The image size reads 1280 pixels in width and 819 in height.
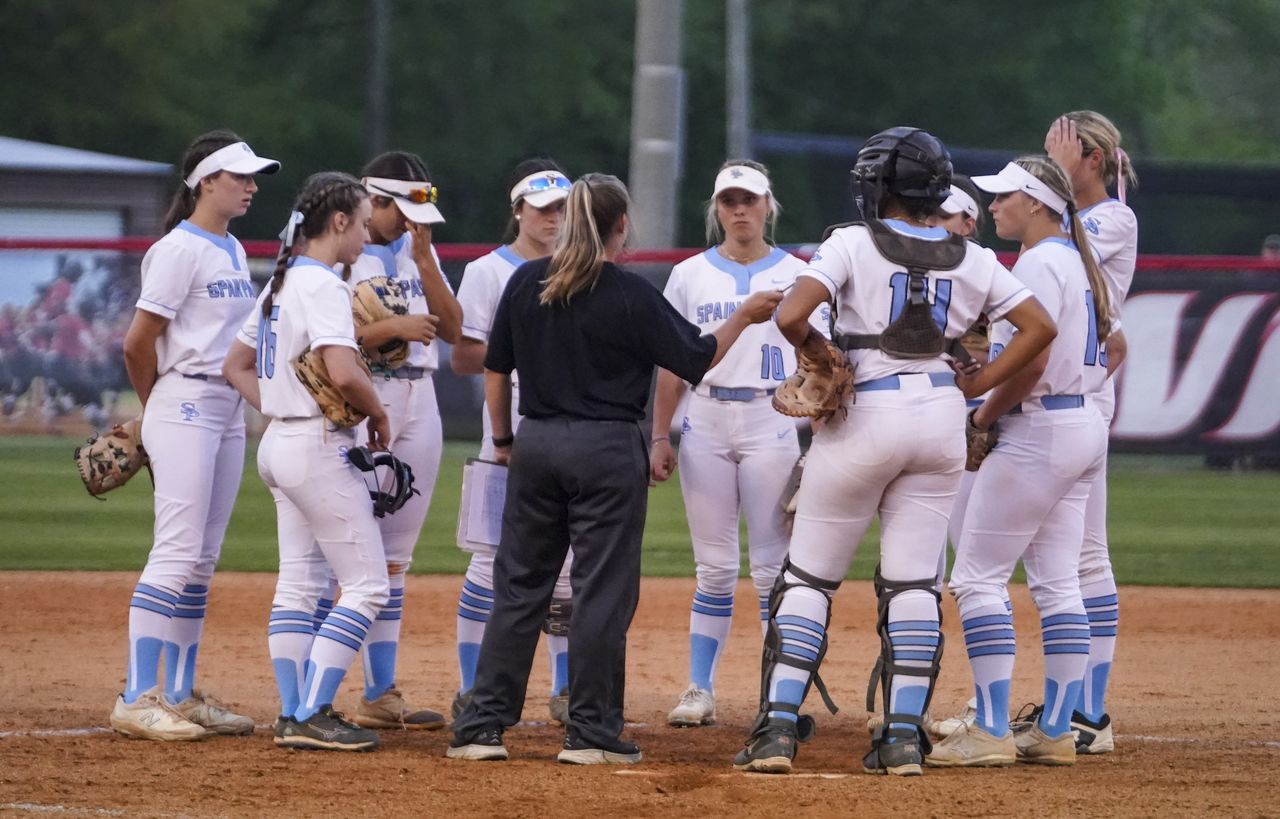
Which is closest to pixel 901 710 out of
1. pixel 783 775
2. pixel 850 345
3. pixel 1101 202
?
pixel 783 775

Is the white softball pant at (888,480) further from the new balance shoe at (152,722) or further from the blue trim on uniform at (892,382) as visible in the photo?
the new balance shoe at (152,722)

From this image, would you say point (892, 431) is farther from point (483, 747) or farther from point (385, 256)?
point (385, 256)

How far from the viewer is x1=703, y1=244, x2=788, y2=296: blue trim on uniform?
652 centimetres

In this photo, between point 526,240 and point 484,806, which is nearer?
point 484,806

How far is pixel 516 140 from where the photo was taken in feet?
109

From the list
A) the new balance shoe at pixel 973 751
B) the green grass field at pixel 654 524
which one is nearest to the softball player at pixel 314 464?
the new balance shoe at pixel 973 751

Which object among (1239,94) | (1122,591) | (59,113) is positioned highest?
(1239,94)

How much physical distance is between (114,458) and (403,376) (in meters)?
1.06

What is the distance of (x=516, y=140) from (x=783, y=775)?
1123 inches

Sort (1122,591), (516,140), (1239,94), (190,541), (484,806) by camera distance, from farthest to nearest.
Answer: (1239,94) < (516,140) < (1122,591) < (190,541) < (484,806)

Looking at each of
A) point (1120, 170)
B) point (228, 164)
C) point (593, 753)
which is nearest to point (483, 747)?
point (593, 753)

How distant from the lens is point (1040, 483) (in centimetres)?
566

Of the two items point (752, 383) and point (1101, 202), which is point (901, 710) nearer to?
point (752, 383)

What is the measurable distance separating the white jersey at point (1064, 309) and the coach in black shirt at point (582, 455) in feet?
2.82
